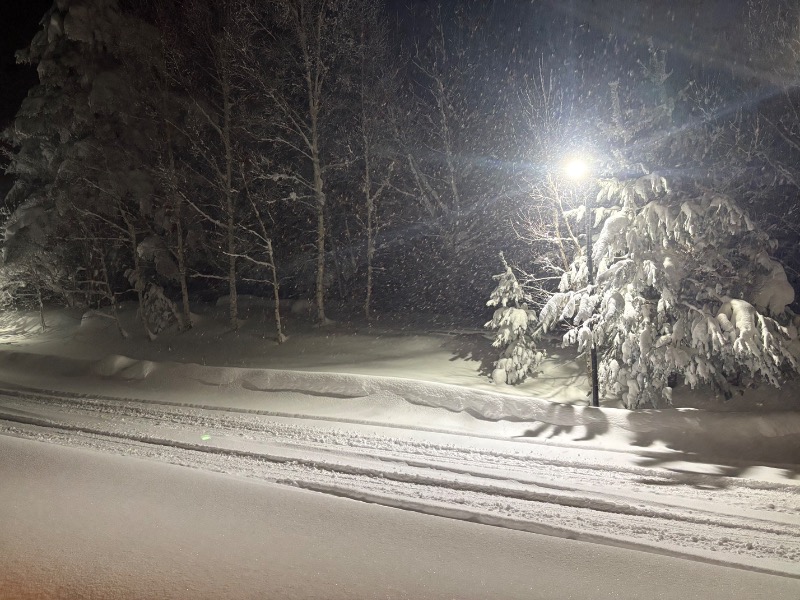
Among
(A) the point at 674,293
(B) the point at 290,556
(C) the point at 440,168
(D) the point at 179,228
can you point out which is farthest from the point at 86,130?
(B) the point at 290,556

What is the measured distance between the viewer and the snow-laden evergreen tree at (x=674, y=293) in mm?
10461

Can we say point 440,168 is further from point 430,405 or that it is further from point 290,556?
point 290,556

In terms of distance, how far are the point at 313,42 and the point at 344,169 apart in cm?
466

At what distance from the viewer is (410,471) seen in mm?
7613

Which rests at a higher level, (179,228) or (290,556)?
(179,228)

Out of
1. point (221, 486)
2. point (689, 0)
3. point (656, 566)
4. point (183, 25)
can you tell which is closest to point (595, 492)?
point (656, 566)

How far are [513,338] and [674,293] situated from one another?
3.57 meters

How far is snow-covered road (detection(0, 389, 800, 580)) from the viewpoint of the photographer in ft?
18.6

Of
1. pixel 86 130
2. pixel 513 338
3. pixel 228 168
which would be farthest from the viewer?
pixel 86 130

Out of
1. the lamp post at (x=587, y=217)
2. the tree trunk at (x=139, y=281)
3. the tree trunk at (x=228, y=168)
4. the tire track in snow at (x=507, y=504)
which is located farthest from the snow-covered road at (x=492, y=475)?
the tree trunk at (x=139, y=281)

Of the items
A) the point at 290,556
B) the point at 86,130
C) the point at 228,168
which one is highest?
the point at 86,130

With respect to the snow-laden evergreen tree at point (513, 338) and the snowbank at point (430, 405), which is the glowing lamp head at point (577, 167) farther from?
the snowbank at point (430, 405)

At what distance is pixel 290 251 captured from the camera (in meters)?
23.6

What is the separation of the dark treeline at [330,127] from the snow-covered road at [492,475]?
771 cm
